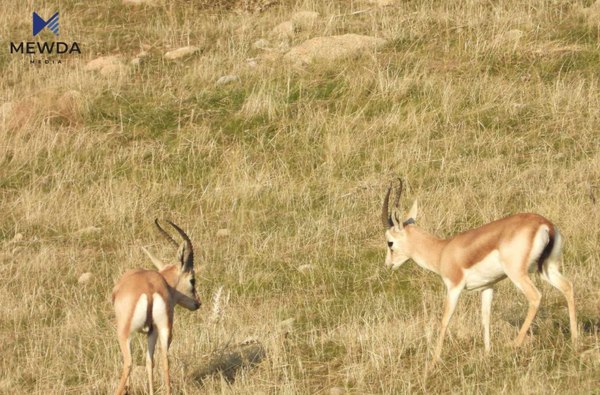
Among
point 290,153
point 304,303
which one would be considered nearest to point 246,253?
point 304,303

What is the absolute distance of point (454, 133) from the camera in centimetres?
1303

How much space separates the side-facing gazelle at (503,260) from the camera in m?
7.71

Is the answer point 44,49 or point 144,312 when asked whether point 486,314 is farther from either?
point 44,49

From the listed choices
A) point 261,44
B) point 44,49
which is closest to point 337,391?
point 261,44

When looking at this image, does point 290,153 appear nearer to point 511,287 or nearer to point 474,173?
point 474,173

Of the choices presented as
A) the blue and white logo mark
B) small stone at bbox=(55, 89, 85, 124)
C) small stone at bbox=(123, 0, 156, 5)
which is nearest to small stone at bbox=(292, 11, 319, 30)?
small stone at bbox=(123, 0, 156, 5)

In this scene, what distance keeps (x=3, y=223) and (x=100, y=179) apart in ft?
4.23

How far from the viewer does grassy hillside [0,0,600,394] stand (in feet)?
28.2

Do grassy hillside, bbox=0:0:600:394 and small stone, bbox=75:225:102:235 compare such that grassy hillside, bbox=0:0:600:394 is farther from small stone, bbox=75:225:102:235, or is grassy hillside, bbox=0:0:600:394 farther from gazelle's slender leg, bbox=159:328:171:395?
gazelle's slender leg, bbox=159:328:171:395

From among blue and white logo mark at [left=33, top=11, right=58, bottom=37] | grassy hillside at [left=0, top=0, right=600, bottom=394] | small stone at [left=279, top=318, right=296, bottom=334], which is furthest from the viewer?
blue and white logo mark at [left=33, top=11, right=58, bottom=37]

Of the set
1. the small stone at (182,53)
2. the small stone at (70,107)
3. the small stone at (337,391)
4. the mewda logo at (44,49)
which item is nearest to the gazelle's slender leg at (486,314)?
the small stone at (337,391)

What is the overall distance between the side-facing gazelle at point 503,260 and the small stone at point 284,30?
26.1ft

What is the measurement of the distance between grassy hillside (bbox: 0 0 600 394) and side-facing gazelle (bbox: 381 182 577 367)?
0.34m

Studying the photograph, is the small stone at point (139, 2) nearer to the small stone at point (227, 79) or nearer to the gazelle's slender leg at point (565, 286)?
the small stone at point (227, 79)
